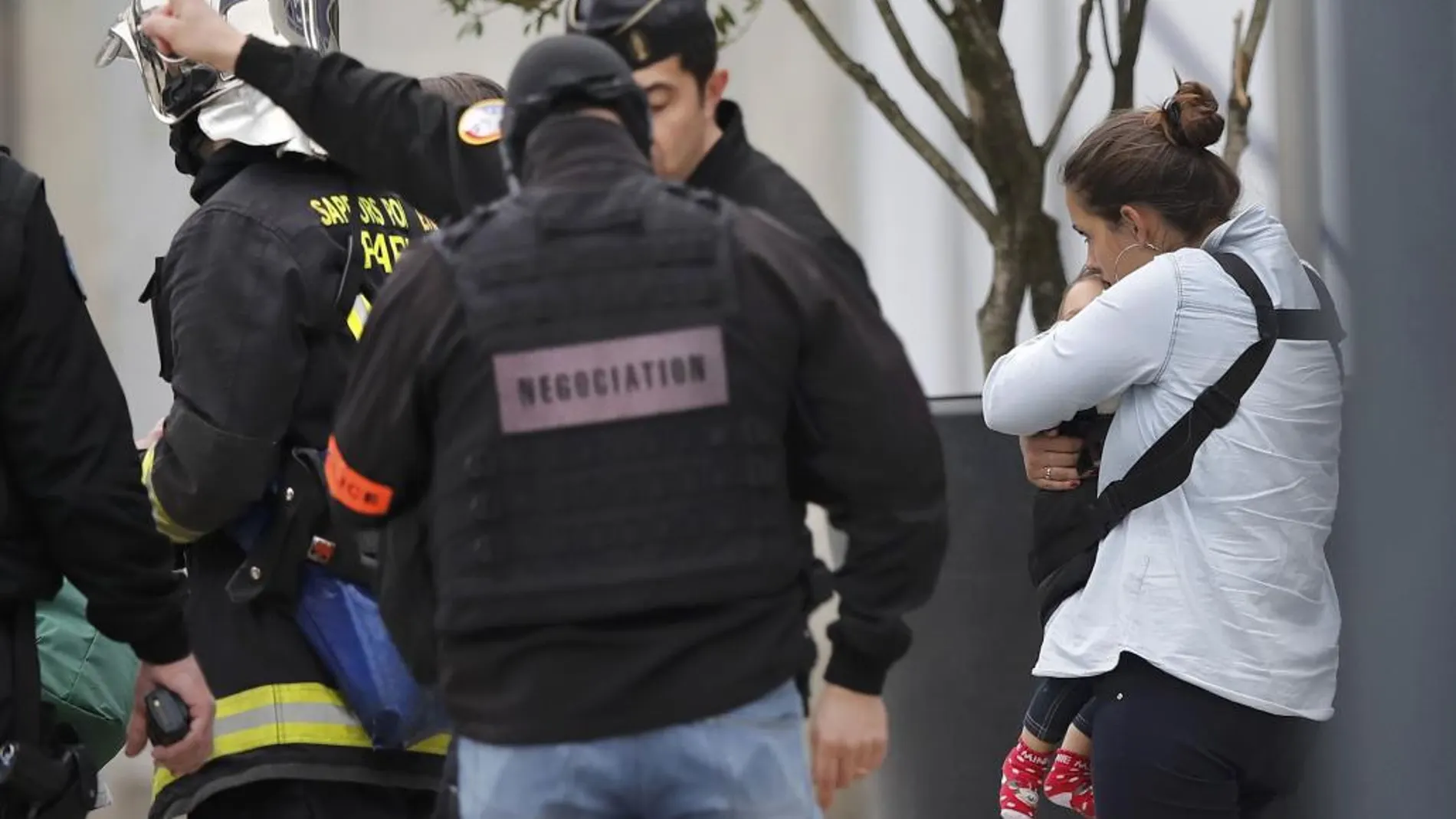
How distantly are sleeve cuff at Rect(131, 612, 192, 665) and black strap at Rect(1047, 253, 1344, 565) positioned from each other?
1340mm

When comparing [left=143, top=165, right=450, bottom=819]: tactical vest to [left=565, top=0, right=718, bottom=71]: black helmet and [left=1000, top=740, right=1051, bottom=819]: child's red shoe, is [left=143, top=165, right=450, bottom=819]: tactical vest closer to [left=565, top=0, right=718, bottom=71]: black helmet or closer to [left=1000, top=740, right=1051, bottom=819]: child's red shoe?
[left=565, top=0, right=718, bottom=71]: black helmet

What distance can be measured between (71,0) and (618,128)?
5373 millimetres

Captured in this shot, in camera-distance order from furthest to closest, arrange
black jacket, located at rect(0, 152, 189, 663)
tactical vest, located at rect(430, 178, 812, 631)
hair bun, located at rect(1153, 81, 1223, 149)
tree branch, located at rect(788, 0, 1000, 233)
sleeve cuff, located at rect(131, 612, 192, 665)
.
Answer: tree branch, located at rect(788, 0, 1000, 233), hair bun, located at rect(1153, 81, 1223, 149), sleeve cuff, located at rect(131, 612, 192, 665), black jacket, located at rect(0, 152, 189, 663), tactical vest, located at rect(430, 178, 812, 631)

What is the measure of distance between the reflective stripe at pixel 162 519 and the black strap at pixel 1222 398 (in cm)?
134

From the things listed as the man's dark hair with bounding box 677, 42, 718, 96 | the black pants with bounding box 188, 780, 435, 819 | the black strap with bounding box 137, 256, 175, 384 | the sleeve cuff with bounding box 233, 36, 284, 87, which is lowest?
the black pants with bounding box 188, 780, 435, 819

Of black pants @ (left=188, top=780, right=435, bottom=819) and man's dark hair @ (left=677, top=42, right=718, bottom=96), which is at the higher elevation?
man's dark hair @ (left=677, top=42, right=718, bottom=96)

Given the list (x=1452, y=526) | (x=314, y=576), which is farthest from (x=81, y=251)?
(x=1452, y=526)

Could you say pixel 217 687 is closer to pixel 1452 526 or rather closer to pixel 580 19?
pixel 580 19

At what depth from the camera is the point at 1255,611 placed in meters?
3.16

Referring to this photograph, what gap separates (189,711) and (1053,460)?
139cm

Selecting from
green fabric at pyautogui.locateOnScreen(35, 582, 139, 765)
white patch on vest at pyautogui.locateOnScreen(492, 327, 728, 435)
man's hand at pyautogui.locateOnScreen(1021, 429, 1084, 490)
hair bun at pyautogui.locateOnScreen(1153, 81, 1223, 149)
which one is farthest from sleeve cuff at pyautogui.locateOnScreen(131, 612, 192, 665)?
hair bun at pyautogui.locateOnScreen(1153, 81, 1223, 149)

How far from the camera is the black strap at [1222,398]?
317 cm

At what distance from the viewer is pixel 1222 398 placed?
125 inches

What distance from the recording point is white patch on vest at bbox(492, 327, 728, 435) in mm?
2197
